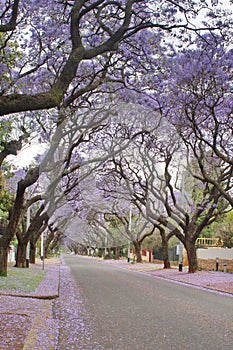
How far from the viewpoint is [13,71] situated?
573 inches

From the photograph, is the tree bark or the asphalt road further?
the tree bark

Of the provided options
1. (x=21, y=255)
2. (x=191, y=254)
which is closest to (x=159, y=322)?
(x=21, y=255)

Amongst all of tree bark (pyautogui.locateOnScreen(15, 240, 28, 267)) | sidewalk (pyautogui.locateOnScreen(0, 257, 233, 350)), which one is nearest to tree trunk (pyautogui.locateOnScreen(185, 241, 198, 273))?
tree bark (pyautogui.locateOnScreen(15, 240, 28, 267))

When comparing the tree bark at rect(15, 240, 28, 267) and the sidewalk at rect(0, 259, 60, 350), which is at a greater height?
the tree bark at rect(15, 240, 28, 267)

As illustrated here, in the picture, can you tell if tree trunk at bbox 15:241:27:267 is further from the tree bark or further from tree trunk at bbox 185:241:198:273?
tree trunk at bbox 185:241:198:273

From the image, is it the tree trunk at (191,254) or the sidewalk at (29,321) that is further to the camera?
the tree trunk at (191,254)

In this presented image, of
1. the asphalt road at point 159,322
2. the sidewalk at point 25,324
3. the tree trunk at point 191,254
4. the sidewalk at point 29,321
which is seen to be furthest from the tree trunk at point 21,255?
the sidewalk at point 25,324

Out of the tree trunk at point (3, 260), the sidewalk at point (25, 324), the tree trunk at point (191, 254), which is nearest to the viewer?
the sidewalk at point (25, 324)

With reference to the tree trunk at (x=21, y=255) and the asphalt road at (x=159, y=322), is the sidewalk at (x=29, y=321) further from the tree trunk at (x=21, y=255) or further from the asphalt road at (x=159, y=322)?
the tree trunk at (x=21, y=255)

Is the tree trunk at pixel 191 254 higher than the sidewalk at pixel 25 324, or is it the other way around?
the tree trunk at pixel 191 254

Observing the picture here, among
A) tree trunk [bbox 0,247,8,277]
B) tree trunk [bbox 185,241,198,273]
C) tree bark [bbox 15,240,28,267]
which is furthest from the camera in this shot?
tree trunk [bbox 185,241,198,273]

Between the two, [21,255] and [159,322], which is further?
[21,255]

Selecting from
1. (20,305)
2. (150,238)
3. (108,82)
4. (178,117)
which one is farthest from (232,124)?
(150,238)

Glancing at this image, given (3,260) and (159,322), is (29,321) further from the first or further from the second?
(3,260)
